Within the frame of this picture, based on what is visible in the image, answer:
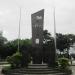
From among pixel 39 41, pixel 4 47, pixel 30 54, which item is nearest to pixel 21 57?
pixel 30 54

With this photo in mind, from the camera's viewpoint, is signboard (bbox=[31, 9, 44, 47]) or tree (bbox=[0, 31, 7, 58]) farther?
tree (bbox=[0, 31, 7, 58])

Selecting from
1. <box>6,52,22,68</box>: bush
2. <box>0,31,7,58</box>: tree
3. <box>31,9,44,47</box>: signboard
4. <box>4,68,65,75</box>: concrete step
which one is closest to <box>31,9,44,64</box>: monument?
<box>31,9,44,47</box>: signboard

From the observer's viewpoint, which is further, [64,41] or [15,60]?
[64,41]

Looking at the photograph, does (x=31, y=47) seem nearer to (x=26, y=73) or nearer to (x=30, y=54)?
(x=30, y=54)

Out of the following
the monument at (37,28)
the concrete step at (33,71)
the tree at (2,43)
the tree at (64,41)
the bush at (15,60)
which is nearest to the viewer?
the concrete step at (33,71)

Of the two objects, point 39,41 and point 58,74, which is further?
point 39,41

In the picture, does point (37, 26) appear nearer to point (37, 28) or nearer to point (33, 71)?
point (37, 28)

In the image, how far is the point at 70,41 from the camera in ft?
192

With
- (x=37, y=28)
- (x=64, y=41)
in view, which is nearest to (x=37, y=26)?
(x=37, y=28)

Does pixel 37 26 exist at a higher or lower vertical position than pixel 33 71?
higher

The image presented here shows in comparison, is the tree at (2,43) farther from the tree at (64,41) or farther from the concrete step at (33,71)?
the concrete step at (33,71)

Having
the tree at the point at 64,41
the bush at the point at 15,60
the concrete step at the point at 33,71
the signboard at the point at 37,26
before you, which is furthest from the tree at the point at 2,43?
the concrete step at the point at 33,71

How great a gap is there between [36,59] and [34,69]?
10.2 ft

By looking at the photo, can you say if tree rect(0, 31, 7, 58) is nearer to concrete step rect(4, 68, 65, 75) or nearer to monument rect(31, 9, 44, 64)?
monument rect(31, 9, 44, 64)
